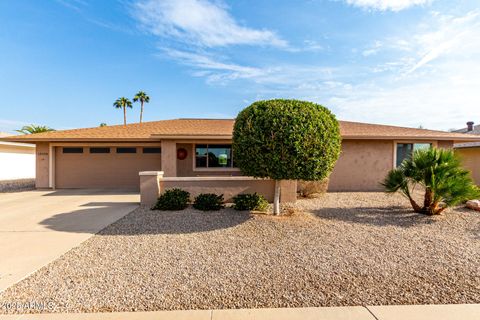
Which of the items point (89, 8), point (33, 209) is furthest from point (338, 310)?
point (89, 8)

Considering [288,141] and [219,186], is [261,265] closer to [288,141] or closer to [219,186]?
[288,141]

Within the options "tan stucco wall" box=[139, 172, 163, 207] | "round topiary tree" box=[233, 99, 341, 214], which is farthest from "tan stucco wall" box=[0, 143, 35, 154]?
"round topiary tree" box=[233, 99, 341, 214]

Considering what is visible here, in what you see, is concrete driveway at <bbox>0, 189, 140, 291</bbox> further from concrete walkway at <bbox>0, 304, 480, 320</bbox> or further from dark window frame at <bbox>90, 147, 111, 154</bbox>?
dark window frame at <bbox>90, 147, 111, 154</bbox>

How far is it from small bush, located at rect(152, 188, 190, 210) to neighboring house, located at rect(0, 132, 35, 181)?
17857mm

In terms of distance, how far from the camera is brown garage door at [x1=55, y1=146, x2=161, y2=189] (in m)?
13.7

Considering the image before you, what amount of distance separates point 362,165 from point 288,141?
27.7ft

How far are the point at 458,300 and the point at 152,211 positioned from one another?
7715mm

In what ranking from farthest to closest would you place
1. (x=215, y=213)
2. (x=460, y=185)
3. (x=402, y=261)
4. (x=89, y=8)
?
1. (x=89, y=8)
2. (x=215, y=213)
3. (x=460, y=185)
4. (x=402, y=261)

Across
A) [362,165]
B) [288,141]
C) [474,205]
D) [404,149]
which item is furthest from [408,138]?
[288,141]

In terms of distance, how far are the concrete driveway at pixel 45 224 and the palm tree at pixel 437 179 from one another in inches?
376

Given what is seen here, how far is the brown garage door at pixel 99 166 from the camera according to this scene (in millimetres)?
13672

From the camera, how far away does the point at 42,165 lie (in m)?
13.5

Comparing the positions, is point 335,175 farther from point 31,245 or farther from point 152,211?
point 31,245

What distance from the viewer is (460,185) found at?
7.12 metres
